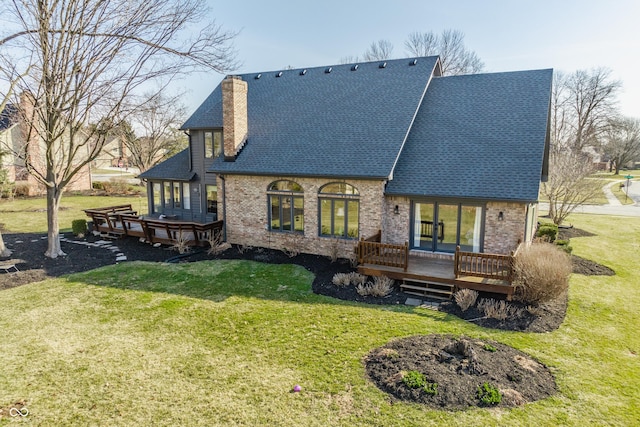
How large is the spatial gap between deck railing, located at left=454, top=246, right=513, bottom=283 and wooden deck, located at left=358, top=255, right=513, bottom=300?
6.5 inches

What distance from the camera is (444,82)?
54.0 ft

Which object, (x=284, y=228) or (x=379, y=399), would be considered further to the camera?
(x=284, y=228)

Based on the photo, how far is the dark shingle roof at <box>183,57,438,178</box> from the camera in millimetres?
13609

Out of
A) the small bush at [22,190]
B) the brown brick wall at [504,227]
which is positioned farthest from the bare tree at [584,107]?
the small bush at [22,190]

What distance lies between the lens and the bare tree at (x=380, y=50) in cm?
4119

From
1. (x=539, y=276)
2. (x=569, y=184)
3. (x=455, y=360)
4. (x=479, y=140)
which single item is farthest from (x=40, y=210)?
(x=569, y=184)

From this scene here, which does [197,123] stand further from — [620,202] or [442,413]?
[620,202]

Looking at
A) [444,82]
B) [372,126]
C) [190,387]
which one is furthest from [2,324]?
[444,82]

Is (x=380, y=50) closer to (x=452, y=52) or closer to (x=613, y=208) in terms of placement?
(x=452, y=52)

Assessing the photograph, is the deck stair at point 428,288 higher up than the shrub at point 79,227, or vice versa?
the shrub at point 79,227

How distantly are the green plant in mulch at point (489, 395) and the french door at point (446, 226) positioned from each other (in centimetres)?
662

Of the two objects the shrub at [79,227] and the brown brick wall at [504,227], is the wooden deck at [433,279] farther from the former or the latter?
the shrub at [79,227]

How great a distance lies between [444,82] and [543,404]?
1374 centimetres

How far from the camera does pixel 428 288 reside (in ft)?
35.6
